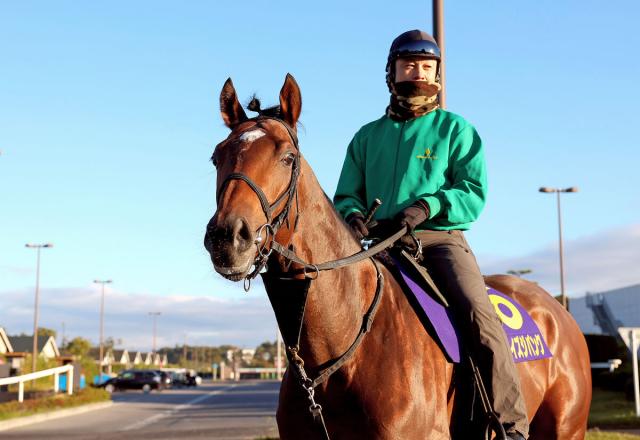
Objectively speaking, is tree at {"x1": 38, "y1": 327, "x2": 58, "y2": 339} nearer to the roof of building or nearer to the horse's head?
the roof of building

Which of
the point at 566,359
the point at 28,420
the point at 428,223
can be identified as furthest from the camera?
the point at 28,420

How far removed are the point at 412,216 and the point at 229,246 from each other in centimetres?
173

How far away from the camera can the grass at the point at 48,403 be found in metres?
27.4

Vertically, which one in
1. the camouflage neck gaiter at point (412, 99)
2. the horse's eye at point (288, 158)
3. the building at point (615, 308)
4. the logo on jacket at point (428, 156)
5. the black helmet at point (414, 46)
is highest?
the building at point (615, 308)

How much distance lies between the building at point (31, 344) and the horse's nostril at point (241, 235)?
92682 mm

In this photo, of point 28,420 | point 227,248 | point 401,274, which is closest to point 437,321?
point 401,274

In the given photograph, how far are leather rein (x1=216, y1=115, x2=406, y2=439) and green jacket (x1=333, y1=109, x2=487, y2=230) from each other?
810mm

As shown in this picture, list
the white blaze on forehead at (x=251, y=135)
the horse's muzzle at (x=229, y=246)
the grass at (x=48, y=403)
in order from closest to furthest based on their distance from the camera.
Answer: the horse's muzzle at (x=229, y=246) < the white blaze on forehead at (x=251, y=135) < the grass at (x=48, y=403)

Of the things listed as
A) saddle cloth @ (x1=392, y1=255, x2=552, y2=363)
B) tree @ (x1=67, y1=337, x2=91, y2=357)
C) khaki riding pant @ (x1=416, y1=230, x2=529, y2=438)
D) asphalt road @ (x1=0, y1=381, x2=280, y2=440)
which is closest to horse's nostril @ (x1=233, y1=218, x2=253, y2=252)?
saddle cloth @ (x1=392, y1=255, x2=552, y2=363)

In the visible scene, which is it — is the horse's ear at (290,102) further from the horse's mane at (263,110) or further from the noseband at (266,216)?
the noseband at (266,216)

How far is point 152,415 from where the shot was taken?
29.2 m

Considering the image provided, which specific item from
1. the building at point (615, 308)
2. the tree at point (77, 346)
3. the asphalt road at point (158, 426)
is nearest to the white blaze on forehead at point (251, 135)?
the asphalt road at point (158, 426)

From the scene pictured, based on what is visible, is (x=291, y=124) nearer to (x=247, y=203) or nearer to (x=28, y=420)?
(x=247, y=203)

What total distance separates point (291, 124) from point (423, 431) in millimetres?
1700
